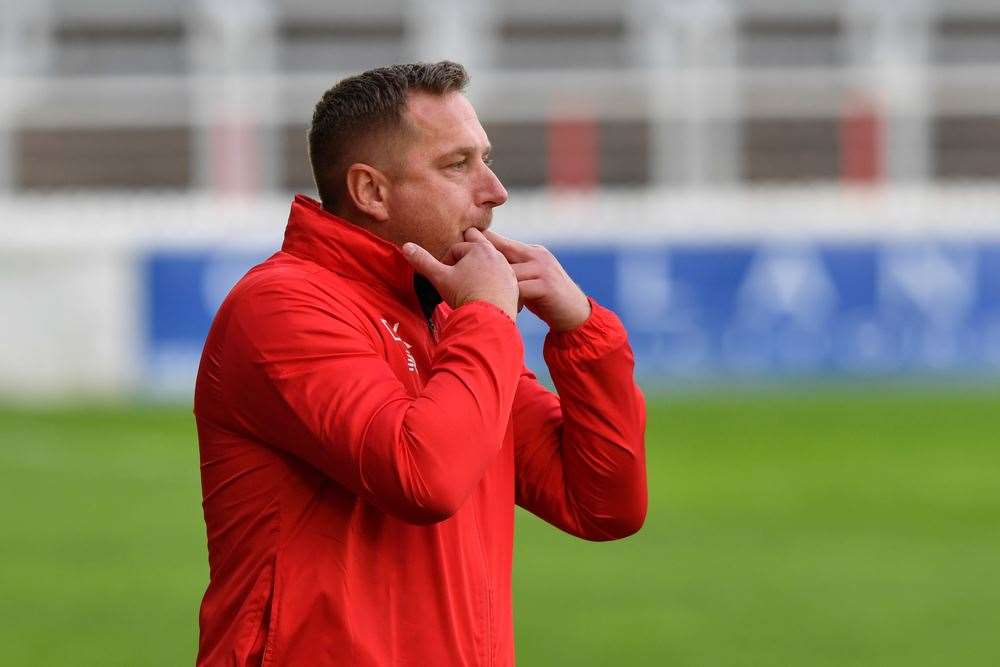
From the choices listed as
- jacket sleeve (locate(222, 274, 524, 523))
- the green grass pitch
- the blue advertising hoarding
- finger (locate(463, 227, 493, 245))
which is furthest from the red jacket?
the blue advertising hoarding

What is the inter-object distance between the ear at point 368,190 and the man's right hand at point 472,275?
0.30ft

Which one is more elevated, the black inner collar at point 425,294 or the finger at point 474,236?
the finger at point 474,236

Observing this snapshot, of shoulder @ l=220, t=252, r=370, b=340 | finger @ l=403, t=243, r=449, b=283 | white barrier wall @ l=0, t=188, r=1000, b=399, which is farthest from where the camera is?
white barrier wall @ l=0, t=188, r=1000, b=399

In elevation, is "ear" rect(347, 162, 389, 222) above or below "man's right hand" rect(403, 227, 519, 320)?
above

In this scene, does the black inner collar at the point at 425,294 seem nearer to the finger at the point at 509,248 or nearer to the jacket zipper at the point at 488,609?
the finger at the point at 509,248

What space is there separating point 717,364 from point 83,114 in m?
6.83

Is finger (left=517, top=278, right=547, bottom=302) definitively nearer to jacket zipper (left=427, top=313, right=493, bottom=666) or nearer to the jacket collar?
the jacket collar

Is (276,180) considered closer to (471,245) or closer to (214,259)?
(214,259)

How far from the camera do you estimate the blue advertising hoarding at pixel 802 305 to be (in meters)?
15.5

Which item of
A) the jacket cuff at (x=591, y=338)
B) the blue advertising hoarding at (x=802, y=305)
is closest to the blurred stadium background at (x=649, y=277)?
the blue advertising hoarding at (x=802, y=305)

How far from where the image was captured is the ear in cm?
271

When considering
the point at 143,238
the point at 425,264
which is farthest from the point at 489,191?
the point at 143,238

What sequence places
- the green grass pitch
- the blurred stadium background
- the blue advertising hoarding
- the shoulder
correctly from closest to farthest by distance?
the shoulder, the green grass pitch, the blurred stadium background, the blue advertising hoarding

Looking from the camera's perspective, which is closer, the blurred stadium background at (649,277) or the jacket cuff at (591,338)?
the jacket cuff at (591,338)
